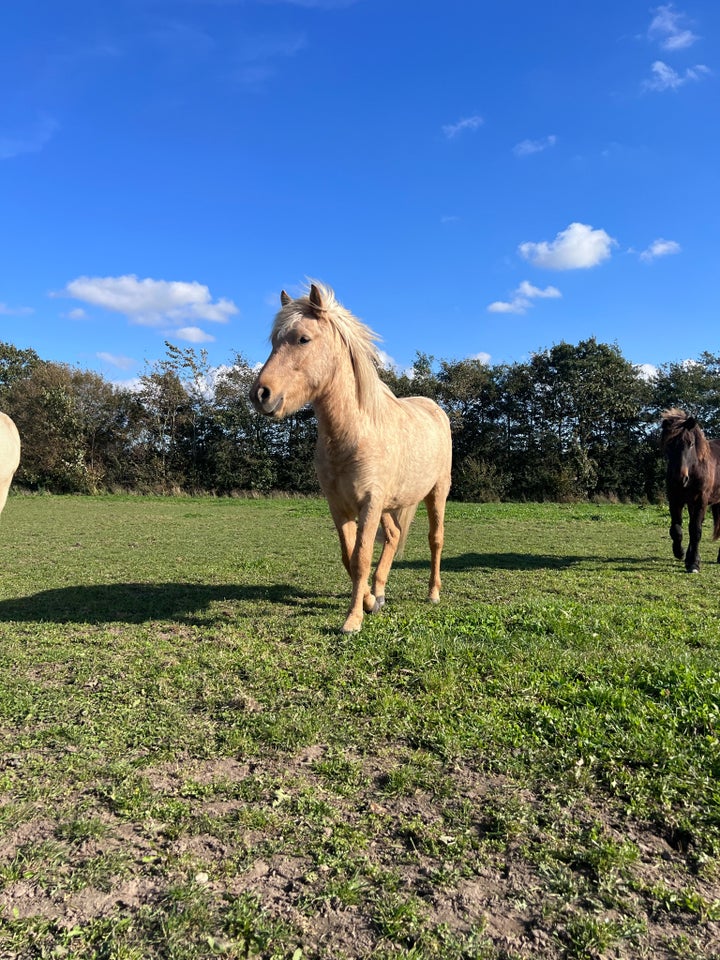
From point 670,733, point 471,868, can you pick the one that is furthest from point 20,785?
point 670,733

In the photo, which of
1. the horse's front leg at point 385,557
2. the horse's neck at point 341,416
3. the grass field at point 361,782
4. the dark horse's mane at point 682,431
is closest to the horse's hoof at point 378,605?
the horse's front leg at point 385,557

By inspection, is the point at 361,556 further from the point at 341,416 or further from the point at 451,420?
the point at 451,420

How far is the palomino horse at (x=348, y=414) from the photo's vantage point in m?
4.59

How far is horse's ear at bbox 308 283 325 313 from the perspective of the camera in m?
4.76

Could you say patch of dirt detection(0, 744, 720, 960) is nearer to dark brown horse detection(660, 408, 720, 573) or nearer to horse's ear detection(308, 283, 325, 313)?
horse's ear detection(308, 283, 325, 313)

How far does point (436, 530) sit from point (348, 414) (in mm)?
2405

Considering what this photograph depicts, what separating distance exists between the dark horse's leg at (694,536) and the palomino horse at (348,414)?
210 inches

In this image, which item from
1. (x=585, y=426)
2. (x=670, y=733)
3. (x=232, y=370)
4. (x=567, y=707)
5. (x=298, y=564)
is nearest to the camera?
(x=670, y=733)

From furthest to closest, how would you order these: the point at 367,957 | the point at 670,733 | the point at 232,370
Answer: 1. the point at 232,370
2. the point at 670,733
3. the point at 367,957

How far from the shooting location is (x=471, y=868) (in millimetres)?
2084

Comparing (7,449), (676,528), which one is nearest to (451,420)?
(676,528)

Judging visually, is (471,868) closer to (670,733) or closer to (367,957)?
(367,957)

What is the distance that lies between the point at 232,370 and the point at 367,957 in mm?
33640

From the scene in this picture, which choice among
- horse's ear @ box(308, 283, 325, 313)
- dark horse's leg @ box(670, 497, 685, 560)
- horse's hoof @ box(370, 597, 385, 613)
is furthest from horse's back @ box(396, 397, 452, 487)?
dark horse's leg @ box(670, 497, 685, 560)
